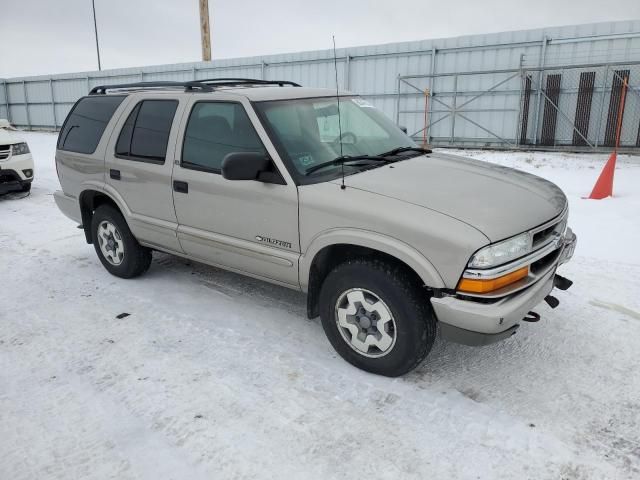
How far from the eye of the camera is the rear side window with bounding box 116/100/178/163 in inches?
176

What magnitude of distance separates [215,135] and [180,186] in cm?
53

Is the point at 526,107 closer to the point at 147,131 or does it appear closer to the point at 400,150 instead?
the point at 400,150

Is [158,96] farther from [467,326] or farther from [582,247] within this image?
[582,247]

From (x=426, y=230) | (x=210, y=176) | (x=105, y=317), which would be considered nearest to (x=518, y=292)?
(x=426, y=230)

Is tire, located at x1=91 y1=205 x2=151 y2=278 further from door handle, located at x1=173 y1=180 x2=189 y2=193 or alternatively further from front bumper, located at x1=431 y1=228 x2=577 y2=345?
front bumper, located at x1=431 y1=228 x2=577 y2=345

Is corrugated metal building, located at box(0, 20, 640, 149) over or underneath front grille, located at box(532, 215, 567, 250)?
over

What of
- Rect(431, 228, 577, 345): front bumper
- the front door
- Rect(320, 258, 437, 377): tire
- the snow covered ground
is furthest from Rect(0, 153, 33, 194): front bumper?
Rect(431, 228, 577, 345): front bumper

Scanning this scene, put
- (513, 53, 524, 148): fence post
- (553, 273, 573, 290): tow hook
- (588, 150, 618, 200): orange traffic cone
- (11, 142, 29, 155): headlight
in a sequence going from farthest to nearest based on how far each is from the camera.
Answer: (513, 53, 524, 148): fence post, (11, 142, 29, 155): headlight, (588, 150, 618, 200): orange traffic cone, (553, 273, 573, 290): tow hook

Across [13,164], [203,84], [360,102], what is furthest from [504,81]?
[203,84]

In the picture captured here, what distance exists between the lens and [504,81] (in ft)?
48.8

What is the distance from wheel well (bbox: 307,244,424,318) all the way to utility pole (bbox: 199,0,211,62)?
1980 cm

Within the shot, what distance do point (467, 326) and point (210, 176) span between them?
7.37 ft

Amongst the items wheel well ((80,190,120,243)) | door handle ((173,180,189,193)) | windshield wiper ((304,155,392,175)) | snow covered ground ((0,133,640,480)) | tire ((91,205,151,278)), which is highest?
windshield wiper ((304,155,392,175))

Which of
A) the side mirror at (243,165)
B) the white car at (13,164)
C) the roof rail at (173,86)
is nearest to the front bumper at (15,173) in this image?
the white car at (13,164)
